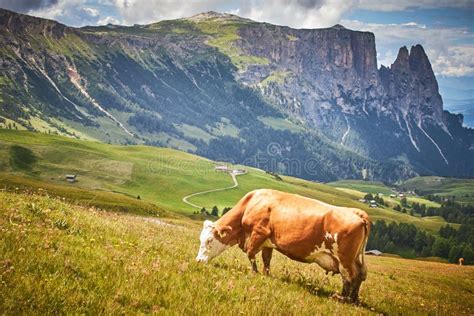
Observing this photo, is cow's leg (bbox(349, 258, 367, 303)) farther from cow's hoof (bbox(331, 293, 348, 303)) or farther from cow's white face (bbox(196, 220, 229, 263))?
cow's white face (bbox(196, 220, 229, 263))

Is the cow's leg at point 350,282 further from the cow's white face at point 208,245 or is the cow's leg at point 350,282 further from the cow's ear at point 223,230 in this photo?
the cow's white face at point 208,245

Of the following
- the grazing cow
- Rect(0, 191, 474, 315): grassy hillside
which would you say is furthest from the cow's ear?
Rect(0, 191, 474, 315): grassy hillside

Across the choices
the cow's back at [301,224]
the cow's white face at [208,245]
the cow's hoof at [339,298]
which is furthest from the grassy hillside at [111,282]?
the cow's back at [301,224]

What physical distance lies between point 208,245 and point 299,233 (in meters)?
3.39

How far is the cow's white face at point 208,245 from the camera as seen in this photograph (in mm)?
15534

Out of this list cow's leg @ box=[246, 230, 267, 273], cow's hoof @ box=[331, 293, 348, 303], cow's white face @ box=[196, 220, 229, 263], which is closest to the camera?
cow's hoof @ box=[331, 293, 348, 303]

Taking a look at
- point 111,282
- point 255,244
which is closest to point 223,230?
point 255,244

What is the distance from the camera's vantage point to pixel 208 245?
15.9 metres

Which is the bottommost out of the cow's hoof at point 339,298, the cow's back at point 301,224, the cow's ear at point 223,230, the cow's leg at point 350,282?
the cow's hoof at point 339,298

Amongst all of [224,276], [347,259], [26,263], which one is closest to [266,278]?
[224,276]

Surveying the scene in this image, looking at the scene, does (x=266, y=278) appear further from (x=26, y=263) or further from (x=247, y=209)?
(x=26, y=263)

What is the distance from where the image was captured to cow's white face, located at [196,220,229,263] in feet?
51.0

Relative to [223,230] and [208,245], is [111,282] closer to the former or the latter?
[208,245]

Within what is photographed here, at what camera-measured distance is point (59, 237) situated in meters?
12.0
